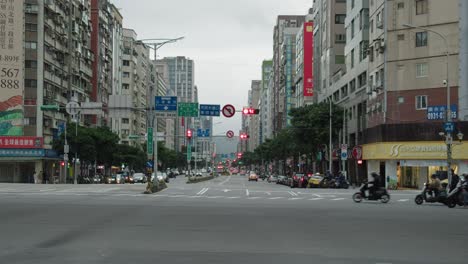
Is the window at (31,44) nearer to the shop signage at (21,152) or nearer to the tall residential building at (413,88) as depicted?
the shop signage at (21,152)

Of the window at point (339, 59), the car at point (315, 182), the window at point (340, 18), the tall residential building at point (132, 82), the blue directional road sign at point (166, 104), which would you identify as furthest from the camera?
the tall residential building at point (132, 82)

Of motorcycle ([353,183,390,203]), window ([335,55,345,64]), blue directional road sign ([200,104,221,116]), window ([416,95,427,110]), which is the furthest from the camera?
window ([335,55,345,64])

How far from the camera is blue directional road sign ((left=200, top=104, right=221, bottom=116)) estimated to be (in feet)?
149

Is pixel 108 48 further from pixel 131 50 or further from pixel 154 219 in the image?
pixel 154 219

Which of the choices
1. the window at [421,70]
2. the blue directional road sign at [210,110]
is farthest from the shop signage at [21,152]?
the window at [421,70]

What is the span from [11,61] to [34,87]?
13.9 feet

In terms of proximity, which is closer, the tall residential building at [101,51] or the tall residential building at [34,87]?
the tall residential building at [34,87]

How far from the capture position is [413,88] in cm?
5591

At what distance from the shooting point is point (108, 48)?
10975 cm

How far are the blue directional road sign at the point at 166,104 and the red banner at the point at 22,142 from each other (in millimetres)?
36214

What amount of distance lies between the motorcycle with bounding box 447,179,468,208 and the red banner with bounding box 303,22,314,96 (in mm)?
67887

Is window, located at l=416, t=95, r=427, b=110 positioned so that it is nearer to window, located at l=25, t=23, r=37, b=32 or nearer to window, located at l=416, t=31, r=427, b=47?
window, located at l=416, t=31, r=427, b=47

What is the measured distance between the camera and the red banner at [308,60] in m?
96.1

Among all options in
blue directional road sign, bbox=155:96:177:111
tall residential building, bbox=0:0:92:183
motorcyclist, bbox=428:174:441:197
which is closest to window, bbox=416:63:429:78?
blue directional road sign, bbox=155:96:177:111
